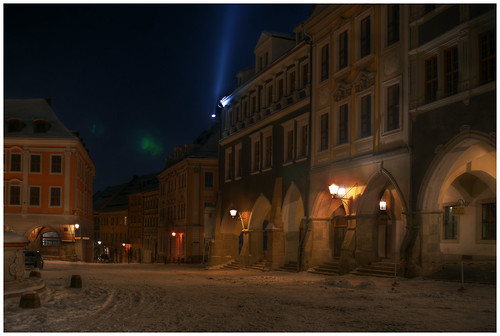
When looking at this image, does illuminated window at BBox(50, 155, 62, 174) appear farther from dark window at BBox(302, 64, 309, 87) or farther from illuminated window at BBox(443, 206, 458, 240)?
illuminated window at BBox(443, 206, 458, 240)

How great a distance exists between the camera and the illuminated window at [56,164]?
5388 cm

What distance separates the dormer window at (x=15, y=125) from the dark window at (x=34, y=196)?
542cm

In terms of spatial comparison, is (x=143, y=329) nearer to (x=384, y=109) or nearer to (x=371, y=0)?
(x=384, y=109)

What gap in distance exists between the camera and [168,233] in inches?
2466

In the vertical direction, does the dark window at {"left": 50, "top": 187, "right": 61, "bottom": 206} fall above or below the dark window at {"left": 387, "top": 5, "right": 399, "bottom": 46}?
below

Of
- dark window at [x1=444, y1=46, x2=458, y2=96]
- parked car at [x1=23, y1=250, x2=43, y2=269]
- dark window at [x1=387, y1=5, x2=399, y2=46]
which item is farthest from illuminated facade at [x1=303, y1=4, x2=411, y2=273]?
parked car at [x1=23, y1=250, x2=43, y2=269]

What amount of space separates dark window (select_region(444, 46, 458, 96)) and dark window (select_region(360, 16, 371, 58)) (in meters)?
5.02

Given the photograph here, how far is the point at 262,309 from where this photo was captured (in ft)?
44.4

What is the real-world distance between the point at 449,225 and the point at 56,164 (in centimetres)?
3804

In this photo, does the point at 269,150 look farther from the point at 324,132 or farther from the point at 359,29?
the point at 359,29

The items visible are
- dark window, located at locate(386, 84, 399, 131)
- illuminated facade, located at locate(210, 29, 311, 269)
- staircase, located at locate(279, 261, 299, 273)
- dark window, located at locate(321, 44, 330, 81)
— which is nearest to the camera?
dark window, located at locate(386, 84, 399, 131)

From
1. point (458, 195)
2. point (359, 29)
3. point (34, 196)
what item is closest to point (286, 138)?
point (359, 29)

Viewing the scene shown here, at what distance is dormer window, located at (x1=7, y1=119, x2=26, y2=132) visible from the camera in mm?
54562

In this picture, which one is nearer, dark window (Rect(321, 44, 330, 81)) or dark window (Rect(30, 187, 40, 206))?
dark window (Rect(321, 44, 330, 81))
